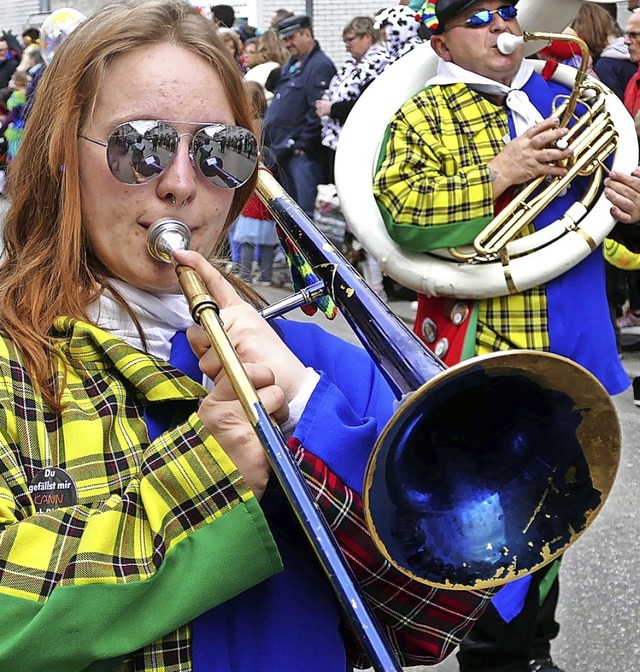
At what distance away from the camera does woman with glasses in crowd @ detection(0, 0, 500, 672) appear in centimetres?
115

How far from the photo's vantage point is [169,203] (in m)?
1.38

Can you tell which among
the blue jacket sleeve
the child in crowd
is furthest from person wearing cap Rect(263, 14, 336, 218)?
the blue jacket sleeve

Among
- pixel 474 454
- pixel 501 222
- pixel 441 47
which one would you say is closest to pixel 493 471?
pixel 474 454

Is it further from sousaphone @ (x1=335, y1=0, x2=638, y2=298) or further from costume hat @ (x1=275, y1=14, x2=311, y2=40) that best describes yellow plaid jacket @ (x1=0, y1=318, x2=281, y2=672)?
costume hat @ (x1=275, y1=14, x2=311, y2=40)

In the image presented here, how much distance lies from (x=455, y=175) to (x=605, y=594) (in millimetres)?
1593

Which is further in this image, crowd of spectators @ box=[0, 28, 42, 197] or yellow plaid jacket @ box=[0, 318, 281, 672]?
crowd of spectators @ box=[0, 28, 42, 197]

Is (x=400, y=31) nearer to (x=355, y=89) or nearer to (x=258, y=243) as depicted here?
(x=355, y=89)

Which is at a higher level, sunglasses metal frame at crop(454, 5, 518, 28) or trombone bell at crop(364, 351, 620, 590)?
sunglasses metal frame at crop(454, 5, 518, 28)

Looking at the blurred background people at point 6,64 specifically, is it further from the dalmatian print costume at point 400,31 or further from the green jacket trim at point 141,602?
the green jacket trim at point 141,602

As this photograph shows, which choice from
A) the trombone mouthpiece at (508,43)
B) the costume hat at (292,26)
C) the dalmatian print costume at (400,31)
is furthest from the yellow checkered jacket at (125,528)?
the costume hat at (292,26)

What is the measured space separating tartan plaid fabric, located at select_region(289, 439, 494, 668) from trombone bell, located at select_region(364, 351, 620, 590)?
0.06 meters

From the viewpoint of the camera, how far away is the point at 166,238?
134 cm

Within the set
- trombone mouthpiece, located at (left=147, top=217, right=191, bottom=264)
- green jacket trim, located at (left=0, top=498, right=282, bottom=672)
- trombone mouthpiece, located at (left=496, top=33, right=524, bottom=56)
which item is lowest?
green jacket trim, located at (left=0, top=498, right=282, bottom=672)

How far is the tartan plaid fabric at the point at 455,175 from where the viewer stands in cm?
271
